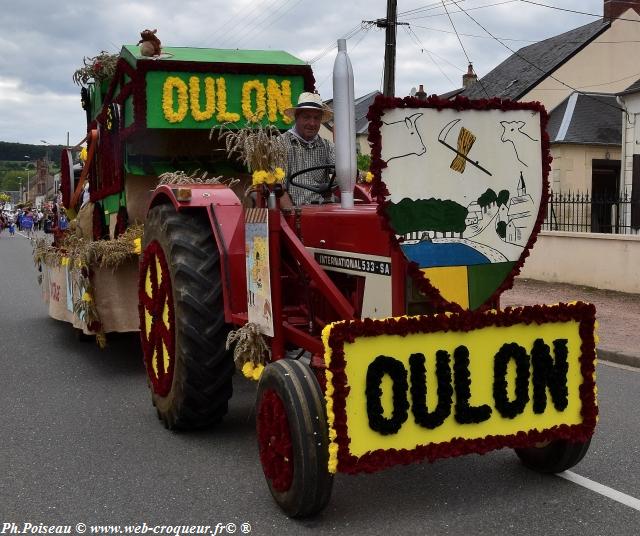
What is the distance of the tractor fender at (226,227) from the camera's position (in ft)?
15.0

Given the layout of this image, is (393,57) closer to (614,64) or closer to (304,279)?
(614,64)

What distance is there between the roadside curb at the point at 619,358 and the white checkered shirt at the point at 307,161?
4032 millimetres

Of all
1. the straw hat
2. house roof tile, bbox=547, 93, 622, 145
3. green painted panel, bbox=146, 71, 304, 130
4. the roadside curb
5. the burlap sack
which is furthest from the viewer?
house roof tile, bbox=547, 93, 622, 145

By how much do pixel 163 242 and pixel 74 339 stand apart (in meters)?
4.16

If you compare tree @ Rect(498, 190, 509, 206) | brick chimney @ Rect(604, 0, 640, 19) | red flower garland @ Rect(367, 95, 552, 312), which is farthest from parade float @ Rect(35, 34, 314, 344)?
brick chimney @ Rect(604, 0, 640, 19)

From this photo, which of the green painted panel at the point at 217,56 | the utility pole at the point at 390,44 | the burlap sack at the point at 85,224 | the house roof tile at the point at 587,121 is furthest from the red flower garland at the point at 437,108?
the house roof tile at the point at 587,121

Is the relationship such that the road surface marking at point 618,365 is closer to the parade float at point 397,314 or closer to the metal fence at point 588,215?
the parade float at point 397,314

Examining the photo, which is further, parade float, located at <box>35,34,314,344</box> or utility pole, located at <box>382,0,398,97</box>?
utility pole, located at <box>382,0,398,97</box>

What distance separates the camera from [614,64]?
2573 cm

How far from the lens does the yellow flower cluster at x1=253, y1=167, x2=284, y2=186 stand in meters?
4.08

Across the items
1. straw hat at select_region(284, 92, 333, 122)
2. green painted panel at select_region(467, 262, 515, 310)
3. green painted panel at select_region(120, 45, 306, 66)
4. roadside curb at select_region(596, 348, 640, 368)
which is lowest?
roadside curb at select_region(596, 348, 640, 368)

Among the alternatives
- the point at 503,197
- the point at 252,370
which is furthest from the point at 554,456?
the point at 252,370

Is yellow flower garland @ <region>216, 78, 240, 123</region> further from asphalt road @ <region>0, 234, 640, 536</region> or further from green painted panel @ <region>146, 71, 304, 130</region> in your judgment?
asphalt road @ <region>0, 234, 640, 536</region>

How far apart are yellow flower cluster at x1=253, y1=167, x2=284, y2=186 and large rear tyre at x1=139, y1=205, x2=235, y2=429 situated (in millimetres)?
795
